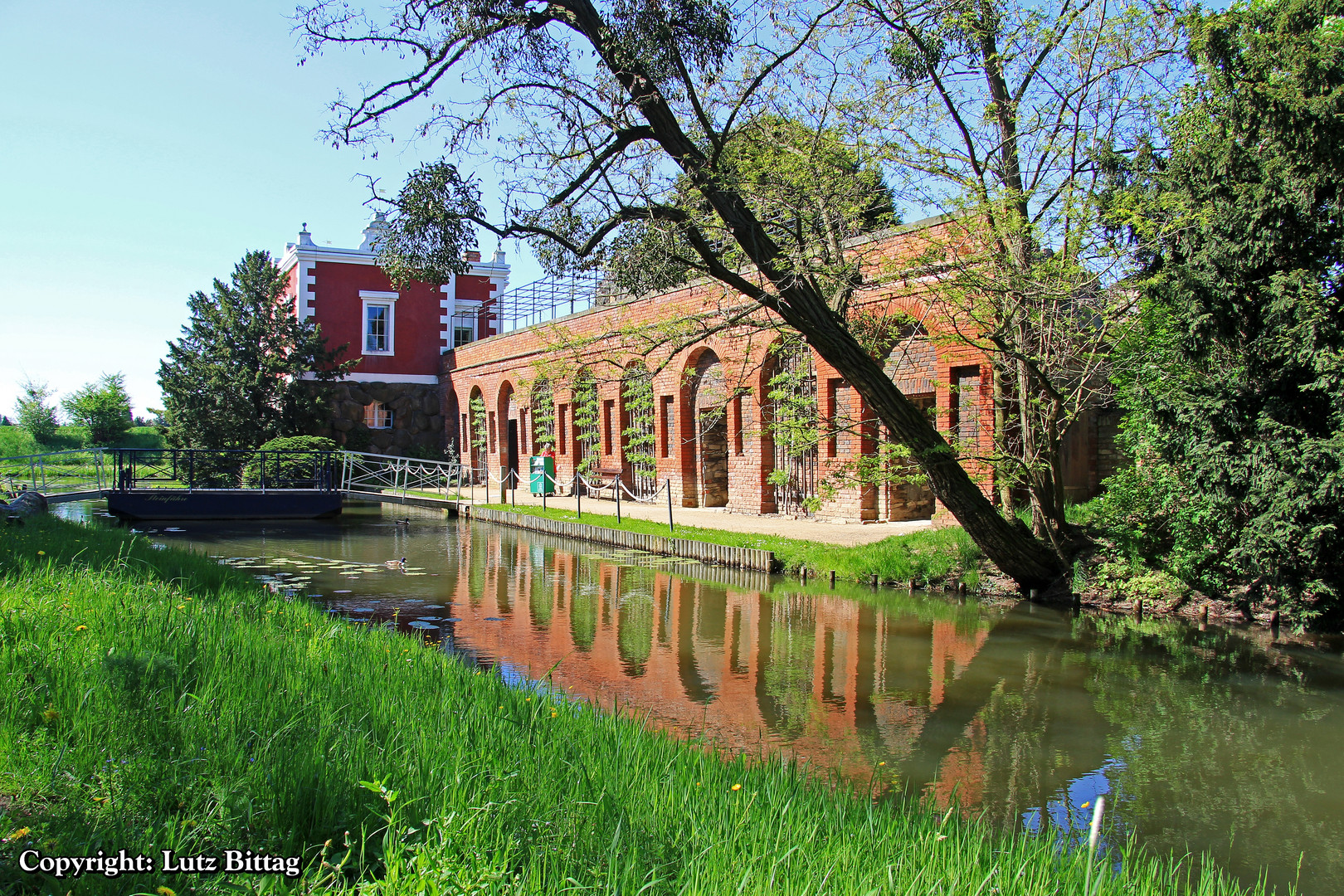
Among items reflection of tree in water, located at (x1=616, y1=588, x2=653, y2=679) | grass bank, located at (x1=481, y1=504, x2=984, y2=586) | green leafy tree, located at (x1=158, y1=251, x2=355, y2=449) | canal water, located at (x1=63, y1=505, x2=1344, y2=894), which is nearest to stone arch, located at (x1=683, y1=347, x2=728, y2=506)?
grass bank, located at (x1=481, y1=504, x2=984, y2=586)

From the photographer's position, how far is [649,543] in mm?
15023

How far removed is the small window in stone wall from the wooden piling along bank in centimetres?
1446

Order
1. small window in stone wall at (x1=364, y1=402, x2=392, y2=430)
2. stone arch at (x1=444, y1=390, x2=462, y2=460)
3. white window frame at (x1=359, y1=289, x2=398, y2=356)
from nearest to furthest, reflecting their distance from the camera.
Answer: small window in stone wall at (x1=364, y1=402, x2=392, y2=430)
stone arch at (x1=444, y1=390, x2=462, y2=460)
white window frame at (x1=359, y1=289, x2=398, y2=356)

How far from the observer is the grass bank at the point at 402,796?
2.67 meters

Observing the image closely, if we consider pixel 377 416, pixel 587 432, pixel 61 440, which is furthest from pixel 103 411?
pixel 587 432

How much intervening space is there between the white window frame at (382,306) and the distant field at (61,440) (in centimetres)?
1119

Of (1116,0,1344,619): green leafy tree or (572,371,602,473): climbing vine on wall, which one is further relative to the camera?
(572,371,602,473): climbing vine on wall

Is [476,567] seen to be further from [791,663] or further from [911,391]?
[911,391]

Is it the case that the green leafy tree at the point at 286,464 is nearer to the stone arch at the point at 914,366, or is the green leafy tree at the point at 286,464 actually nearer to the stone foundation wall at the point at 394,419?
the stone foundation wall at the point at 394,419

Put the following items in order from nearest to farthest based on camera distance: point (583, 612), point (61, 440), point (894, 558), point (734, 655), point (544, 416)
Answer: point (734, 655) → point (583, 612) → point (894, 558) → point (544, 416) → point (61, 440)

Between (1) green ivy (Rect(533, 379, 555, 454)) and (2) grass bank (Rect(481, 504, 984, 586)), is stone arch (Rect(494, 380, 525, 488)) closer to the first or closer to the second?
(1) green ivy (Rect(533, 379, 555, 454))

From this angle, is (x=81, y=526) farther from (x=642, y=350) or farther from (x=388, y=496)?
(x=388, y=496)

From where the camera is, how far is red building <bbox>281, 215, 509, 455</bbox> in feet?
108

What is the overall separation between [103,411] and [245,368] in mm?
16664
